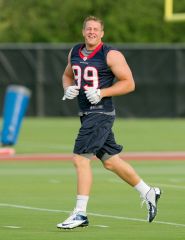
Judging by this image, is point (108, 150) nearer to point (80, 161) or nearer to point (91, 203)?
point (80, 161)

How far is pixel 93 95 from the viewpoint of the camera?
41.1ft

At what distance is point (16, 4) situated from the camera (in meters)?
60.4

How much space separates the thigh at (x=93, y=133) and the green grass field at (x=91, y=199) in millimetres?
833

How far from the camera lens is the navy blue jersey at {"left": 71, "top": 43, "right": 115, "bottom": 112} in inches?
502

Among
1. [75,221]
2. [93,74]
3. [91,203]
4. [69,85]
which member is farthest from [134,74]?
[75,221]

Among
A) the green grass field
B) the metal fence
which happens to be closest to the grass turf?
the green grass field

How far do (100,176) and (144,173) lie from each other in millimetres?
880

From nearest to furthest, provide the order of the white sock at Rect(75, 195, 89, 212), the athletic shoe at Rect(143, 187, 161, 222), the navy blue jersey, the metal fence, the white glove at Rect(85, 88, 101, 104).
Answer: the white sock at Rect(75, 195, 89, 212), the white glove at Rect(85, 88, 101, 104), the navy blue jersey, the athletic shoe at Rect(143, 187, 161, 222), the metal fence

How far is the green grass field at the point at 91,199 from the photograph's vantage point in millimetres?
12062

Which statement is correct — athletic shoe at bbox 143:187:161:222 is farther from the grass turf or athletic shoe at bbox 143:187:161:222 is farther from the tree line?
the tree line

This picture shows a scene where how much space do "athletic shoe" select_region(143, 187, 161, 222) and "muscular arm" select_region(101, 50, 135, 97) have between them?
121 cm

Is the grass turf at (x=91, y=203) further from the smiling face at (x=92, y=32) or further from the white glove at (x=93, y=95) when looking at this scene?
the smiling face at (x=92, y=32)

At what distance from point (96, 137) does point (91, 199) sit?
3.17 m

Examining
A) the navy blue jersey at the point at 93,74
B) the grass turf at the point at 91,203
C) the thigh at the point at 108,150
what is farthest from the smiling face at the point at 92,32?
the grass turf at the point at 91,203
